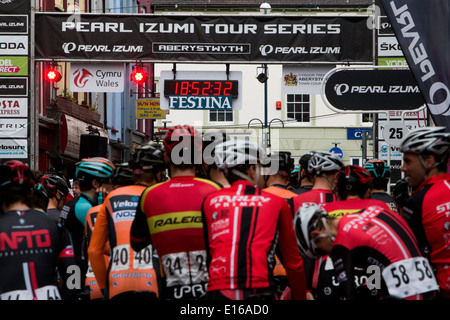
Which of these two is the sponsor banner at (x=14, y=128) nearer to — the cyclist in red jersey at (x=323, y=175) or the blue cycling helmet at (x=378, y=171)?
the blue cycling helmet at (x=378, y=171)

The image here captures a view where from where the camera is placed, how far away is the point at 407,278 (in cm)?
468

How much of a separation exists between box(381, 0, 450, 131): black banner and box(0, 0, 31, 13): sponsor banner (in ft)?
44.9

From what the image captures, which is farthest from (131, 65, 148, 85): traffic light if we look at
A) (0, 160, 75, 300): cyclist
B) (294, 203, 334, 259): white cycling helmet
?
(294, 203, 334, 259): white cycling helmet

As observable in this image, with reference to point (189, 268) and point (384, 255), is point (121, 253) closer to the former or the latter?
point (189, 268)

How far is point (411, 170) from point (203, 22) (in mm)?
14259

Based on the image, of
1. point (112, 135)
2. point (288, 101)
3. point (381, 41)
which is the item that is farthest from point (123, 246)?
point (288, 101)

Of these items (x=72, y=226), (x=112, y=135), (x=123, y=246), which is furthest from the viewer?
(x=112, y=135)

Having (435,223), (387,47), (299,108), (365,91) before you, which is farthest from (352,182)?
(299,108)

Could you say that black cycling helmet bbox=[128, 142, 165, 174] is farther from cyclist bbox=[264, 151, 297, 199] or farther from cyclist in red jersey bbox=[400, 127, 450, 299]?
cyclist in red jersey bbox=[400, 127, 450, 299]

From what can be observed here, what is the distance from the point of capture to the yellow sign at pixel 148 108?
101ft

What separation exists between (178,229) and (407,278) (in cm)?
160

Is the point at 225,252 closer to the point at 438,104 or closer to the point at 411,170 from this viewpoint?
the point at 411,170
